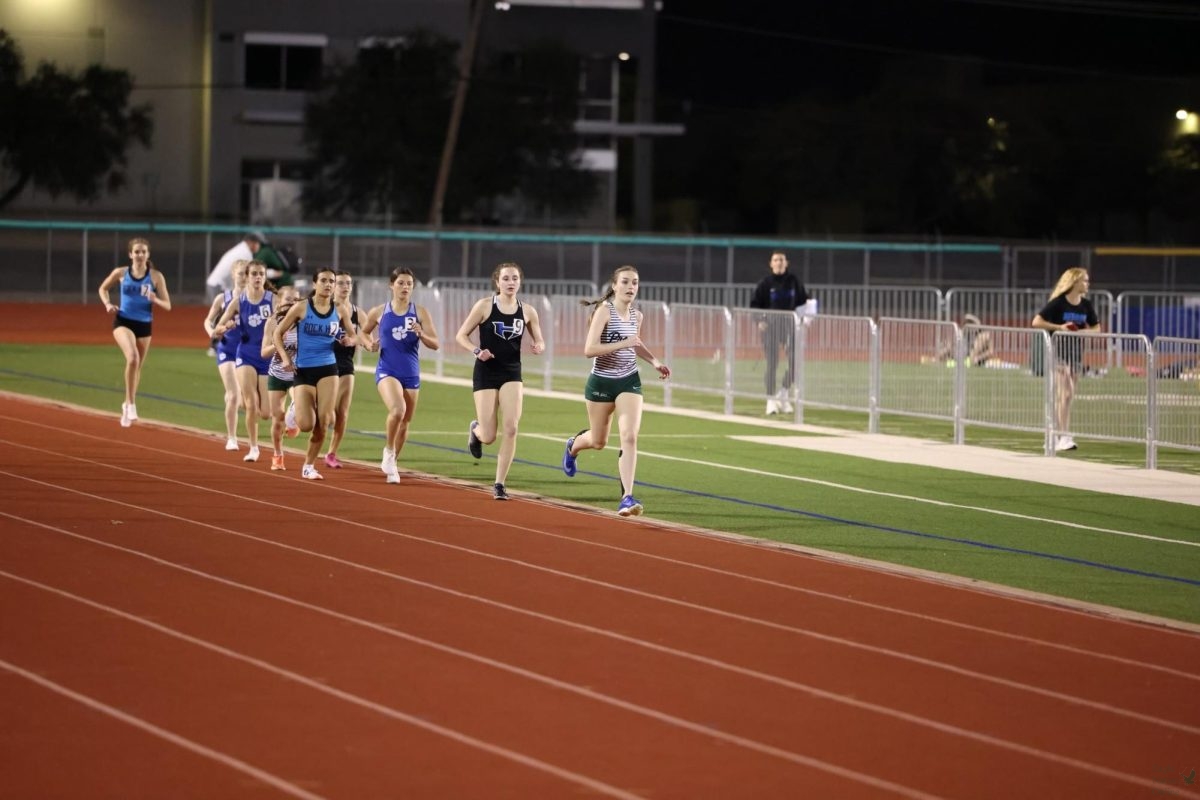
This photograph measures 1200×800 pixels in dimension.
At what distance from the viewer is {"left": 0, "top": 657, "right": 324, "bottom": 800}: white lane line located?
695 cm

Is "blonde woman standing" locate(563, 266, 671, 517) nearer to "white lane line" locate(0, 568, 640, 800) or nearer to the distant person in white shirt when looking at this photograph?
"white lane line" locate(0, 568, 640, 800)

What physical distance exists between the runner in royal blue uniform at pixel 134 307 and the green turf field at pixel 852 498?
1037mm

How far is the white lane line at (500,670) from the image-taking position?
7211mm

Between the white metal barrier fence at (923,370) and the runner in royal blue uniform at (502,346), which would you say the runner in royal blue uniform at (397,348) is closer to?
the runner in royal blue uniform at (502,346)

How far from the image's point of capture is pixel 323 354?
16500mm

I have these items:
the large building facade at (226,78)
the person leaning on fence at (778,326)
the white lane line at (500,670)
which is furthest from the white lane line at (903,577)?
the large building facade at (226,78)

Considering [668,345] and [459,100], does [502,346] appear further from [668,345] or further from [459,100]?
[459,100]

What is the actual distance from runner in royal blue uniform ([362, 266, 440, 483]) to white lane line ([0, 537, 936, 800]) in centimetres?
513

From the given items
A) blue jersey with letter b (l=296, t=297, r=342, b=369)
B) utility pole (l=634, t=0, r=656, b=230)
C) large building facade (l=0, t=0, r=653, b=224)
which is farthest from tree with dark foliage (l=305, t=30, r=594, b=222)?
blue jersey with letter b (l=296, t=297, r=342, b=369)

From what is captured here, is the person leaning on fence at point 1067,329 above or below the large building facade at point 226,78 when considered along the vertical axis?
below

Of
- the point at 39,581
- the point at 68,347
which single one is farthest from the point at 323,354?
the point at 68,347

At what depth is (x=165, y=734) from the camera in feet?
25.1

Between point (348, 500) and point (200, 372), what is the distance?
1580 cm

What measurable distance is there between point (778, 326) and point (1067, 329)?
15.2 ft
